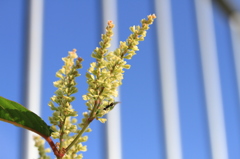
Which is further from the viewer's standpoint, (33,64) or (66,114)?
(33,64)

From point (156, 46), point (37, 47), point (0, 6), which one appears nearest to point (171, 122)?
point (156, 46)

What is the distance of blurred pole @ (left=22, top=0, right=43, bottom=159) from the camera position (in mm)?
1655

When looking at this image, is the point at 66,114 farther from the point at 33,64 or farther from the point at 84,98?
Result: the point at 33,64

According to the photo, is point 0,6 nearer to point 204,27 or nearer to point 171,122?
point 171,122

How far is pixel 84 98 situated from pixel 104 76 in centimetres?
1

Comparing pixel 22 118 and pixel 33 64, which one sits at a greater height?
pixel 33 64

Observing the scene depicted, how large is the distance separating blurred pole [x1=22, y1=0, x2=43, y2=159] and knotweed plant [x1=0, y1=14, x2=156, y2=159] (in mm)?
1434

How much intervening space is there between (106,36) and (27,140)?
1523 millimetres

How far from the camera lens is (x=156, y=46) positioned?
8.58 ft

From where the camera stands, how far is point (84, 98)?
185 millimetres

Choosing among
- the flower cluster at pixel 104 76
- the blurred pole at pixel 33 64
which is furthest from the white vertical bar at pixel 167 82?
the flower cluster at pixel 104 76

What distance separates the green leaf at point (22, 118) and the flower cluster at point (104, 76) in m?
0.03

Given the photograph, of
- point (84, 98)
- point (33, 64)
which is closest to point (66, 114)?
point (84, 98)

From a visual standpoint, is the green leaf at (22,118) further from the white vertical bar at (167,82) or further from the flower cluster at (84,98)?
the white vertical bar at (167,82)
